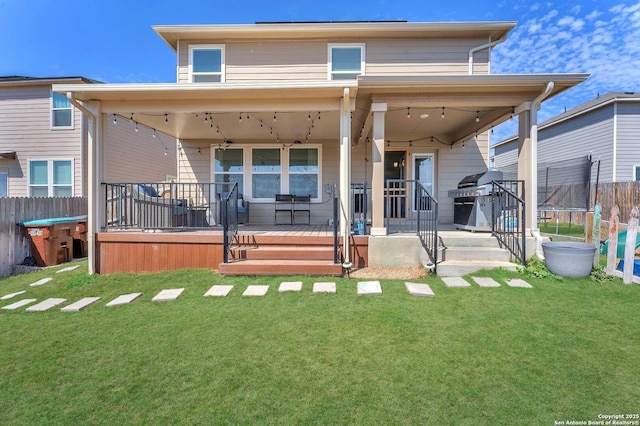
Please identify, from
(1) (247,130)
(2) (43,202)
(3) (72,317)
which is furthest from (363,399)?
(2) (43,202)

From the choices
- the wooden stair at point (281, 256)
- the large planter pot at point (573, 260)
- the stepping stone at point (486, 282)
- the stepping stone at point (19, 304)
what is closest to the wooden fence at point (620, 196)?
the large planter pot at point (573, 260)

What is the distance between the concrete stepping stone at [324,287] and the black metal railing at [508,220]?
2989mm

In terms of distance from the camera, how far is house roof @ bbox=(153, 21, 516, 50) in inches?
286

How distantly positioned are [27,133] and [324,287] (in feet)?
38.5

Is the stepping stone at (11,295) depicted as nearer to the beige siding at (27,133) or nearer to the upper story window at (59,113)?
the beige siding at (27,133)

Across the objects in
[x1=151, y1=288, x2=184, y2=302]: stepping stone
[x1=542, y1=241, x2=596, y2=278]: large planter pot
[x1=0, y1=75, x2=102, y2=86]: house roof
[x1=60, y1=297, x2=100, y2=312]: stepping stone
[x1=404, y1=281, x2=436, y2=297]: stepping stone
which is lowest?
[x1=60, y1=297, x2=100, y2=312]: stepping stone

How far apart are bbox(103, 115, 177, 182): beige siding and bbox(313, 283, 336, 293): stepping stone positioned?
812 cm

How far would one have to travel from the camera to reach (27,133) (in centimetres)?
989

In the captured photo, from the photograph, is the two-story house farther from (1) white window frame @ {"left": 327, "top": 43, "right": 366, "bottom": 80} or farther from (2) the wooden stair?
(2) the wooden stair

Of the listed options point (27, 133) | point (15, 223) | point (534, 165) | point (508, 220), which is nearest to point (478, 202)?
point (508, 220)

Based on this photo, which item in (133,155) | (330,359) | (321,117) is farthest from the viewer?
(133,155)

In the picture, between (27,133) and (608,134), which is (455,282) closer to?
(608,134)

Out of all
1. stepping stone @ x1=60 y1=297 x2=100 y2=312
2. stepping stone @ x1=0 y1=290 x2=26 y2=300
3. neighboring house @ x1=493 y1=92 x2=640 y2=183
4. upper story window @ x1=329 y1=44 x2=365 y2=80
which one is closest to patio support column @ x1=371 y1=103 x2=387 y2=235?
upper story window @ x1=329 y1=44 x2=365 y2=80

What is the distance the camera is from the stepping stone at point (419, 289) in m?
3.77
